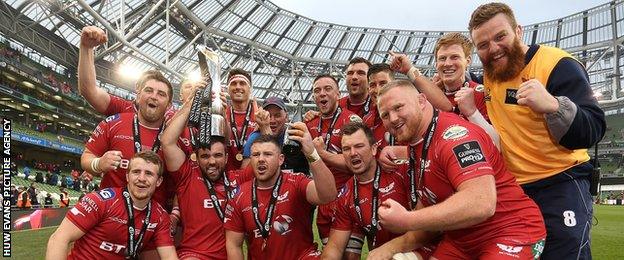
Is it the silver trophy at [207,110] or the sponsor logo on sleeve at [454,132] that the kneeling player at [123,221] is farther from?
the sponsor logo on sleeve at [454,132]

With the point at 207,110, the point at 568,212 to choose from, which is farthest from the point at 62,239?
the point at 568,212

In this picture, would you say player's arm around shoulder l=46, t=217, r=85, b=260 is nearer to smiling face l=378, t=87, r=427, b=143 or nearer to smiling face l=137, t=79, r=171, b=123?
smiling face l=137, t=79, r=171, b=123

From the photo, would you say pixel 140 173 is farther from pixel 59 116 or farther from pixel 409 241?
pixel 59 116

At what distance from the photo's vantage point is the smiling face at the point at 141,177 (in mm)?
4258

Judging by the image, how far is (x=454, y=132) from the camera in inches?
107

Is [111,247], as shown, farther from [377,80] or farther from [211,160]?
[377,80]

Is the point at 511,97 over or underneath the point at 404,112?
over

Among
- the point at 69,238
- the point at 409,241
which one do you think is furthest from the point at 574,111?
the point at 69,238

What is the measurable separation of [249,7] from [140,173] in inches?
1355

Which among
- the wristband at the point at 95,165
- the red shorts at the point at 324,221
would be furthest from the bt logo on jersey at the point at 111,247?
the red shorts at the point at 324,221

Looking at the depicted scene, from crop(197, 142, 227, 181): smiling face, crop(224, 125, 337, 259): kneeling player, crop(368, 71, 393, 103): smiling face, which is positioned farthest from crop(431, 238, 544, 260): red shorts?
crop(197, 142, 227, 181): smiling face

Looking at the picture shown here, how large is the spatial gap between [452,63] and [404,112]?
4.97 feet

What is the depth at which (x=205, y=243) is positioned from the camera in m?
4.65

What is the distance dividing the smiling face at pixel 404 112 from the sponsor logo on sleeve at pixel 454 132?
203mm
